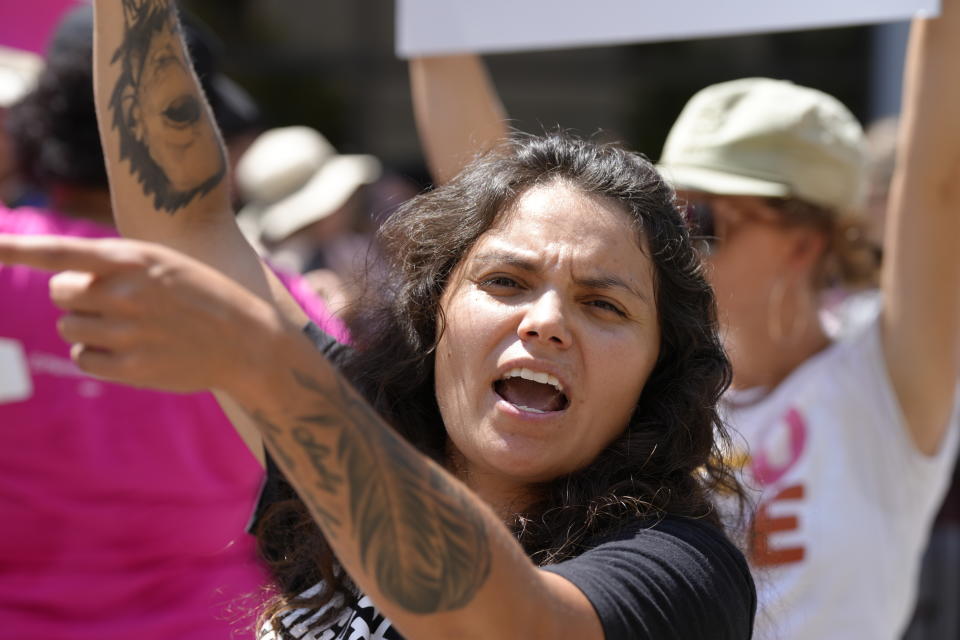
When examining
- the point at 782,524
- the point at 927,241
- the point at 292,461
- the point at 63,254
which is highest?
the point at 63,254

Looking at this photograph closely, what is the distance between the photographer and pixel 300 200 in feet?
17.9

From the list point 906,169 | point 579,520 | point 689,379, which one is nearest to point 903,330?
point 906,169

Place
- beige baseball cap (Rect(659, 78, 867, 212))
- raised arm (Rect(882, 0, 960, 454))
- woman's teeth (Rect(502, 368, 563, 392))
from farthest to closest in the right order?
beige baseball cap (Rect(659, 78, 867, 212)) < raised arm (Rect(882, 0, 960, 454)) < woman's teeth (Rect(502, 368, 563, 392))

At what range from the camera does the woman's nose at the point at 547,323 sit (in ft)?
4.72

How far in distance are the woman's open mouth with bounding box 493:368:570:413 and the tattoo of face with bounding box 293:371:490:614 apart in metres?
0.36

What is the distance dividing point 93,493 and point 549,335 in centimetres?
125

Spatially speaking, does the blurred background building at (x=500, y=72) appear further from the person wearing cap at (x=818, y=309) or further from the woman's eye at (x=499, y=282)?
the woman's eye at (x=499, y=282)

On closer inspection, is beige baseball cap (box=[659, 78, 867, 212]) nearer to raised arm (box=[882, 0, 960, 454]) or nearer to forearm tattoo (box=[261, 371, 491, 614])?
raised arm (box=[882, 0, 960, 454])

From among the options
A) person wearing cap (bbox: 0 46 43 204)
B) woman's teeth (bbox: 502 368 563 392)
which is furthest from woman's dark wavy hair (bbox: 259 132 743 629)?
person wearing cap (bbox: 0 46 43 204)

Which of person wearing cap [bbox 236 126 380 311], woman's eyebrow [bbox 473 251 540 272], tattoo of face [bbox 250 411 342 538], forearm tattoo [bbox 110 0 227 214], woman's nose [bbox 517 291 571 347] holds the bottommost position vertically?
person wearing cap [bbox 236 126 380 311]

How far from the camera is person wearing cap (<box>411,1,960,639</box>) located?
2199 mm

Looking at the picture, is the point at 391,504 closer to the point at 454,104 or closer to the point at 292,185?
the point at 454,104

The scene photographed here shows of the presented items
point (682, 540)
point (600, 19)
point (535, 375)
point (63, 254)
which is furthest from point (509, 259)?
point (600, 19)

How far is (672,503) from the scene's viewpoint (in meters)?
1.47
